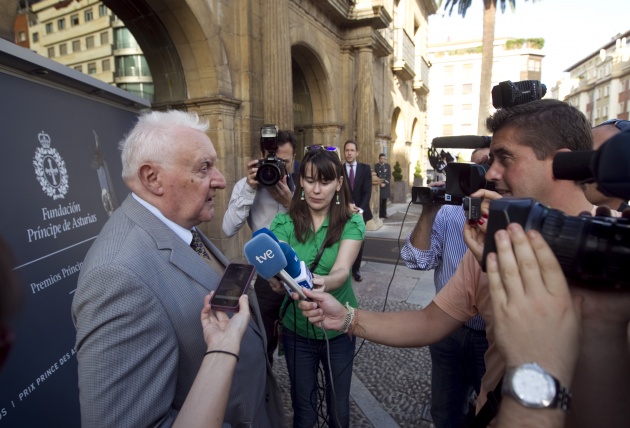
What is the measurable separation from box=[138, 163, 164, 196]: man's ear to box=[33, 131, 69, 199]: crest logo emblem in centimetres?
93

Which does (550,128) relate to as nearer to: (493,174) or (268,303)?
(493,174)

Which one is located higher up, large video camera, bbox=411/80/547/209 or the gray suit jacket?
large video camera, bbox=411/80/547/209

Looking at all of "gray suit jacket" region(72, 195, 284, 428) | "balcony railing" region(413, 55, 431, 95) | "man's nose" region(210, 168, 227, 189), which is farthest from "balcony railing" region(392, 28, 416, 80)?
"gray suit jacket" region(72, 195, 284, 428)

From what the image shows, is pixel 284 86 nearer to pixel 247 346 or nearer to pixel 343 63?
pixel 343 63

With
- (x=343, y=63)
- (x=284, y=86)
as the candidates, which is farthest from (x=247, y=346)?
(x=343, y=63)

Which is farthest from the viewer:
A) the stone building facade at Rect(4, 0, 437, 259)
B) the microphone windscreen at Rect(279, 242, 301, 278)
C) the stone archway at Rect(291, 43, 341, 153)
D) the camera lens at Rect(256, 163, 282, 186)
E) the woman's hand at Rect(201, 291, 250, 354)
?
the stone archway at Rect(291, 43, 341, 153)

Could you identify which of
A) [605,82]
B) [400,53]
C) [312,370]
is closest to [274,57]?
[312,370]

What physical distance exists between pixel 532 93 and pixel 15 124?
8.65ft

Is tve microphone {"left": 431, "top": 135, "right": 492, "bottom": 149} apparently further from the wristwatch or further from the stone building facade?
the stone building facade

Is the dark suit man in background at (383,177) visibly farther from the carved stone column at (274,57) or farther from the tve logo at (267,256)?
the tve logo at (267,256)

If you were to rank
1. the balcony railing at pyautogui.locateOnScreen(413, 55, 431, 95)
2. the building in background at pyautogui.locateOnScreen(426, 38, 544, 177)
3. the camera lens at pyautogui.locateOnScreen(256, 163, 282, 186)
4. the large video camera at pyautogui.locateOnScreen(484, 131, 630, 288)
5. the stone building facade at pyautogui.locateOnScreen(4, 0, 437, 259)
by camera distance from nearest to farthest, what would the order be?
1. the large video camera at pyautogui.locateOnScreen(484, 131, 630, 288)
2. the camera lens at pyautogui.locateOnScreen(256, 163, 282, 186)
3. the stone building facade at pyautogui.locateOnScreen(4, 0, 437, 259)
4. the balcony railing at pyautogui.locateOnScreen(413, 55, 431, 95)
5. the building in background at pyautogui.locateOnScreen(426, 38, 544, 177)

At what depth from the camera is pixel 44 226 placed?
1924mm

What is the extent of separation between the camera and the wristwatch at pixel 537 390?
672 millimetres

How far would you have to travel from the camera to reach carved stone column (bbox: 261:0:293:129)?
6578 millimetres
